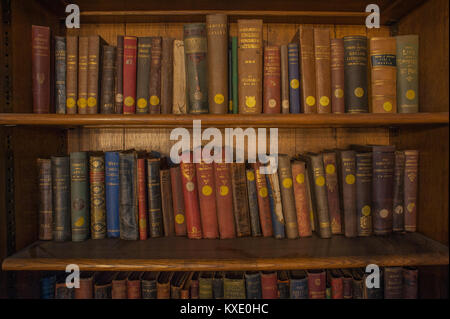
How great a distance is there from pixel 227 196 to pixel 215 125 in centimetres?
23

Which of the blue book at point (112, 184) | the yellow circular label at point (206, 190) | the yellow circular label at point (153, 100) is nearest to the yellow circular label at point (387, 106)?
the yellow circular label at point (206, 190)

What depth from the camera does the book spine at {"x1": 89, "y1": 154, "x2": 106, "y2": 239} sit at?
3.22 feet

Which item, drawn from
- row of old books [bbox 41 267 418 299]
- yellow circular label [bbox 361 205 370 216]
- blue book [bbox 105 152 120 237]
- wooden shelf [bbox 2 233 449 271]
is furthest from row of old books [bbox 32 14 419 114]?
row of old books [bbox 41 267 418 299]

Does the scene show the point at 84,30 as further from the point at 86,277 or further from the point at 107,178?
the point at 86,277

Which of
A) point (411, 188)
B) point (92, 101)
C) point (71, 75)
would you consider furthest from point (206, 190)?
point (411, 188)

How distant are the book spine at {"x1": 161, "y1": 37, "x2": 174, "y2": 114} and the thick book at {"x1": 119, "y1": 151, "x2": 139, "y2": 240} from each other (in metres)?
0.18

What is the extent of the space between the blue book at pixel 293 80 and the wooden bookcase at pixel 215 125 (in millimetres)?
77

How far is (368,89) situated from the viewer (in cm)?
97

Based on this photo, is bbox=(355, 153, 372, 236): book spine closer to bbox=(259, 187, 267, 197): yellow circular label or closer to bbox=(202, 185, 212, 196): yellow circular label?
bbox=(259, 187, 267, 197): yellow circular label

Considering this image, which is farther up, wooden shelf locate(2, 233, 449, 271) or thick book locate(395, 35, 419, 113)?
thick book locate(395, 35, 419, 113)

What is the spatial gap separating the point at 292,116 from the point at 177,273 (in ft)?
2.04

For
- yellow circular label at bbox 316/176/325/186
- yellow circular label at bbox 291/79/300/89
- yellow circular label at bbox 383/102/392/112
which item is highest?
yellow circular label at bbox 291/79/300/89

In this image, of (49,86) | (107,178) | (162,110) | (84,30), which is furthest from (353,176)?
(84,30)

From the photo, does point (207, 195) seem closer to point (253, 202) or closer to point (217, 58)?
point (253, 202)
